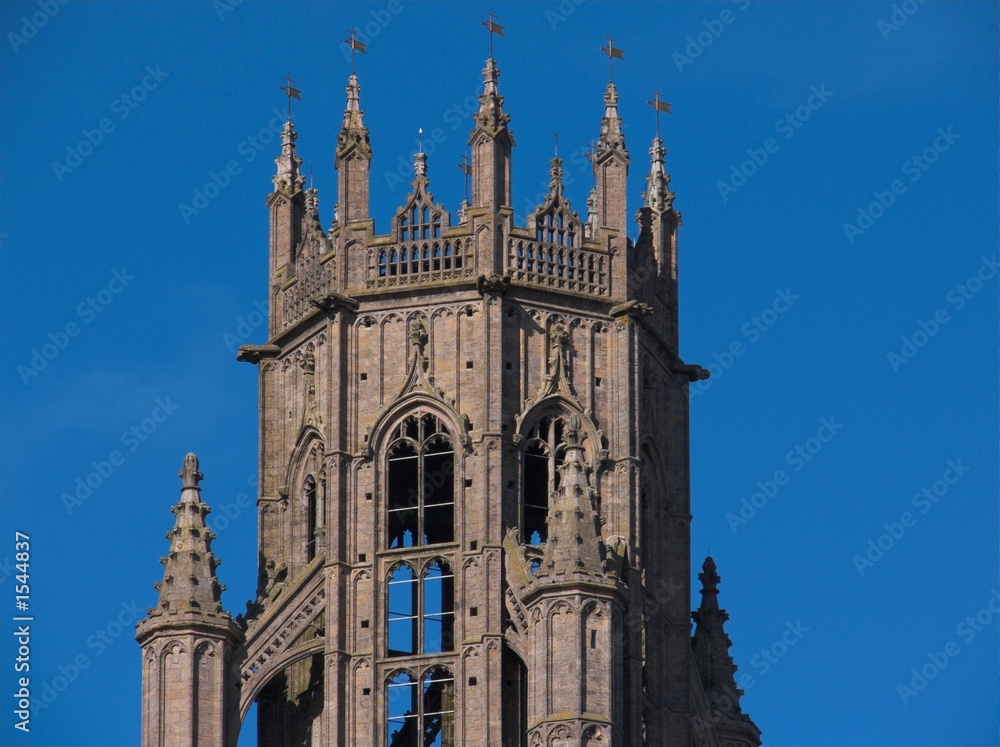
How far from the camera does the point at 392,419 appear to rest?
117 metres

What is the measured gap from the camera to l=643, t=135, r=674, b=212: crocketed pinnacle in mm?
123312

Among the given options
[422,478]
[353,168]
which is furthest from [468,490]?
[353,168]

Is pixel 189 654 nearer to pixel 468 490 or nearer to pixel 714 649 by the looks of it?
pixel 468 490

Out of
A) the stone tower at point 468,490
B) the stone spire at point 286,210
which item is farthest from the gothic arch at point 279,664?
the stone spire at point 286,210

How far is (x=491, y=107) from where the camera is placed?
11994 cm

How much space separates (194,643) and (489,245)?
10761 millimetres

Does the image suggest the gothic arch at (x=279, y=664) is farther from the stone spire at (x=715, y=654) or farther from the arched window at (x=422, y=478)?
the stone spire at (x=715, y=654)

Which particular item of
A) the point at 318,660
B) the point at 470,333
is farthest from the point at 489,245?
the point at 318,660

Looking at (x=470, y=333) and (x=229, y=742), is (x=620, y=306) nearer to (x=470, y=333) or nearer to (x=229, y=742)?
(x=470, y=333)

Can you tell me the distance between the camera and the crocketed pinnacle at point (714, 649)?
122000mm

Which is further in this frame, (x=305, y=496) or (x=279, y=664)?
(x=305, y=496)

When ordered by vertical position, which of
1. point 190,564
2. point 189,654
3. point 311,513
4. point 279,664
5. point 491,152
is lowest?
point 189,654

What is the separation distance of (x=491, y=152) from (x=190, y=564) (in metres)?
11.3

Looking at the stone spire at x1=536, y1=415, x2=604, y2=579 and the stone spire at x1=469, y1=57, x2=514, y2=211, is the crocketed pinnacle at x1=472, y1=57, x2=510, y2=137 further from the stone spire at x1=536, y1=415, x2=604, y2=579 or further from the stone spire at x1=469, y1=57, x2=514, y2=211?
the stone spire at x1=536, y1=415, x2=604, y2=579
